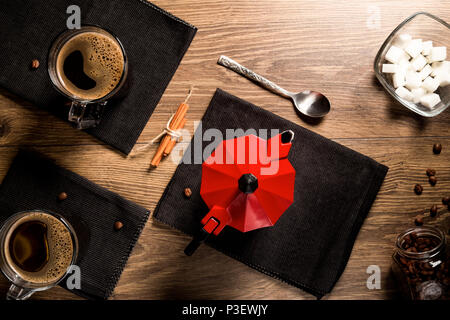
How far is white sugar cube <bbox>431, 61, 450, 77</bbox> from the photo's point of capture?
3.33 ft

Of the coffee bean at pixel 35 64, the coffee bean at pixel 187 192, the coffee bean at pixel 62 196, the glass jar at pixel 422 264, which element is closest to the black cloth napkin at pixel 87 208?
the coffee bean at pixel 62 196

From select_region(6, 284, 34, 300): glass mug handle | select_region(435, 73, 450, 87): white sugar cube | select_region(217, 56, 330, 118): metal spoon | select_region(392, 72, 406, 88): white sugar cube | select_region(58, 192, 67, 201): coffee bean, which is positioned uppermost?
select_region(435, 73, 450, 87): white sugar cube

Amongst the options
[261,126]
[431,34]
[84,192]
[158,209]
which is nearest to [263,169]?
[261,126]

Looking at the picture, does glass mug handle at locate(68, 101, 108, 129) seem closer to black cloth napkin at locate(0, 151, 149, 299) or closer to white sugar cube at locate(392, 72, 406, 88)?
black cloth napkin at locate(0, 151, 149, 299)

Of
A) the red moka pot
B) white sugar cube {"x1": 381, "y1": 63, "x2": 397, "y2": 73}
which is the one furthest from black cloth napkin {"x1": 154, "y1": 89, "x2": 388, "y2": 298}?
white sugar cube {"x1": 381, "y1": 63, "x2": 397, "y2": 73}

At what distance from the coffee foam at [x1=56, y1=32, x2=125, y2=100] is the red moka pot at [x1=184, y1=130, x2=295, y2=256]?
1.00 ft

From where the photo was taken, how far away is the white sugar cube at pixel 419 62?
102 centimetres

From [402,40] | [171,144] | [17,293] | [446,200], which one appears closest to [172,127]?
[171,144]

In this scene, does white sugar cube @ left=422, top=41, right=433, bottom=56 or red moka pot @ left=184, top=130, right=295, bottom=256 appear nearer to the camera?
red moka pot @ left=184, top=130, right=295, bottom=256

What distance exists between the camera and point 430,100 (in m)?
1.01

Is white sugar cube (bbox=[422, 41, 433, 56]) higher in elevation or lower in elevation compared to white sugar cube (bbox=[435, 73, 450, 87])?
higher

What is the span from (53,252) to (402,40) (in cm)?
101

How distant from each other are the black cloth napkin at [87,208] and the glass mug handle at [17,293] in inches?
4.9

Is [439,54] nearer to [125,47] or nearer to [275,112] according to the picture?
[275,112]
